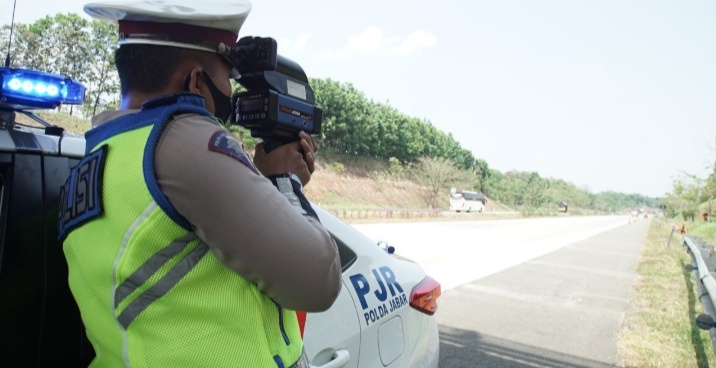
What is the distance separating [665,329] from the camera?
6121 millimetres

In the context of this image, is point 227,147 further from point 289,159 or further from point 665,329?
point 665,329

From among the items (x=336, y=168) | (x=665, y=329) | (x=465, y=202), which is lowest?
(x=465, y=202)

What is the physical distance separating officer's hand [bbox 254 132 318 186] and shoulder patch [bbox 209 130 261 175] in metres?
0.25

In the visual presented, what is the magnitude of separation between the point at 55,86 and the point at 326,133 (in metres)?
50.7

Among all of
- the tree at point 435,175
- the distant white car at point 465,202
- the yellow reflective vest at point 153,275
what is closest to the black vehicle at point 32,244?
the yellow reflective vest at point 153,275

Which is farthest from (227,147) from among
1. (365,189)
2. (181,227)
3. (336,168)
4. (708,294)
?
(365,189)

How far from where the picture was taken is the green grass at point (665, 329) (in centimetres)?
500

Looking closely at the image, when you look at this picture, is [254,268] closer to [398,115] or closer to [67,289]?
[67,289]

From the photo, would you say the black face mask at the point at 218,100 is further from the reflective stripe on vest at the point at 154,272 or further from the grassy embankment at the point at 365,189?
the grassy embankment at the point at 365,189

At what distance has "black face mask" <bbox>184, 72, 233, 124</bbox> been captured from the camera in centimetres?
112

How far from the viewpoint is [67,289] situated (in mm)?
1415

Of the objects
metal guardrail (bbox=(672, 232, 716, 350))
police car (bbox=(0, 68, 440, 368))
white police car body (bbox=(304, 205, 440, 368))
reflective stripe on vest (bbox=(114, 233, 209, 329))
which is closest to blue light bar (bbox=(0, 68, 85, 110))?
police car (bbox=(0, 68, 440, 368))

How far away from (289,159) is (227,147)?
308 mm

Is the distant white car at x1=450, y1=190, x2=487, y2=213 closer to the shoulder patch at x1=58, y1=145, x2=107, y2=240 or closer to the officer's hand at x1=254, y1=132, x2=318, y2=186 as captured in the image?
the officer's hand at x1=254, y1=132, x2=318, y2=186
